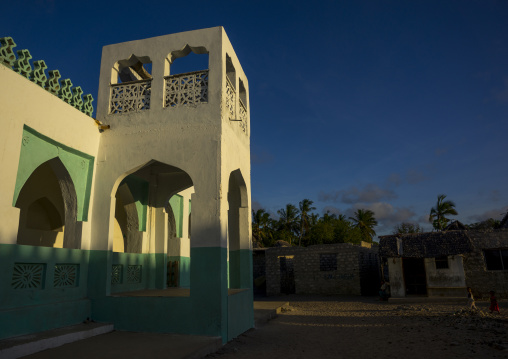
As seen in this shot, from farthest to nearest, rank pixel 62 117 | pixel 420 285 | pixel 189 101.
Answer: pixel 420 285
pixel 189 101
pixel 62 117

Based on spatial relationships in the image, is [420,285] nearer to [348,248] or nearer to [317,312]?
[348,248]

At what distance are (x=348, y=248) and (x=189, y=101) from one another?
44.0 ft

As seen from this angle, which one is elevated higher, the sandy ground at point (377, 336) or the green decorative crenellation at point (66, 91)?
the green decorative crenellation at point (66, 91)

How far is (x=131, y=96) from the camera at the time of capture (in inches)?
296

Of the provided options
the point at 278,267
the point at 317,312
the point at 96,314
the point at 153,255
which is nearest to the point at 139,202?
the point at 153,255

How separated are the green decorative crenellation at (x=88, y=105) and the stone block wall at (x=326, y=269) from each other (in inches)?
542

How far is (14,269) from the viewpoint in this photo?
5258 mm

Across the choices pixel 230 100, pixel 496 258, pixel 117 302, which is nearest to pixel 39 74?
pixel 230 100

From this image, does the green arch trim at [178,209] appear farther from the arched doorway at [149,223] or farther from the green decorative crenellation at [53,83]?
the green decorative crenellation at [53,83]

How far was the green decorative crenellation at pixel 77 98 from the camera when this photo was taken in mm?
6665

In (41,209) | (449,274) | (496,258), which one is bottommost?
(449,274)

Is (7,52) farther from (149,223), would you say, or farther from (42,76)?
(149,223)

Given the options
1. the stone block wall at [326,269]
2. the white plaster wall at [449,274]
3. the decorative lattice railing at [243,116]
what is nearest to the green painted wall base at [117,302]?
the decorative lattice railing at [243,116]

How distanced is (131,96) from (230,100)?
2043mm
